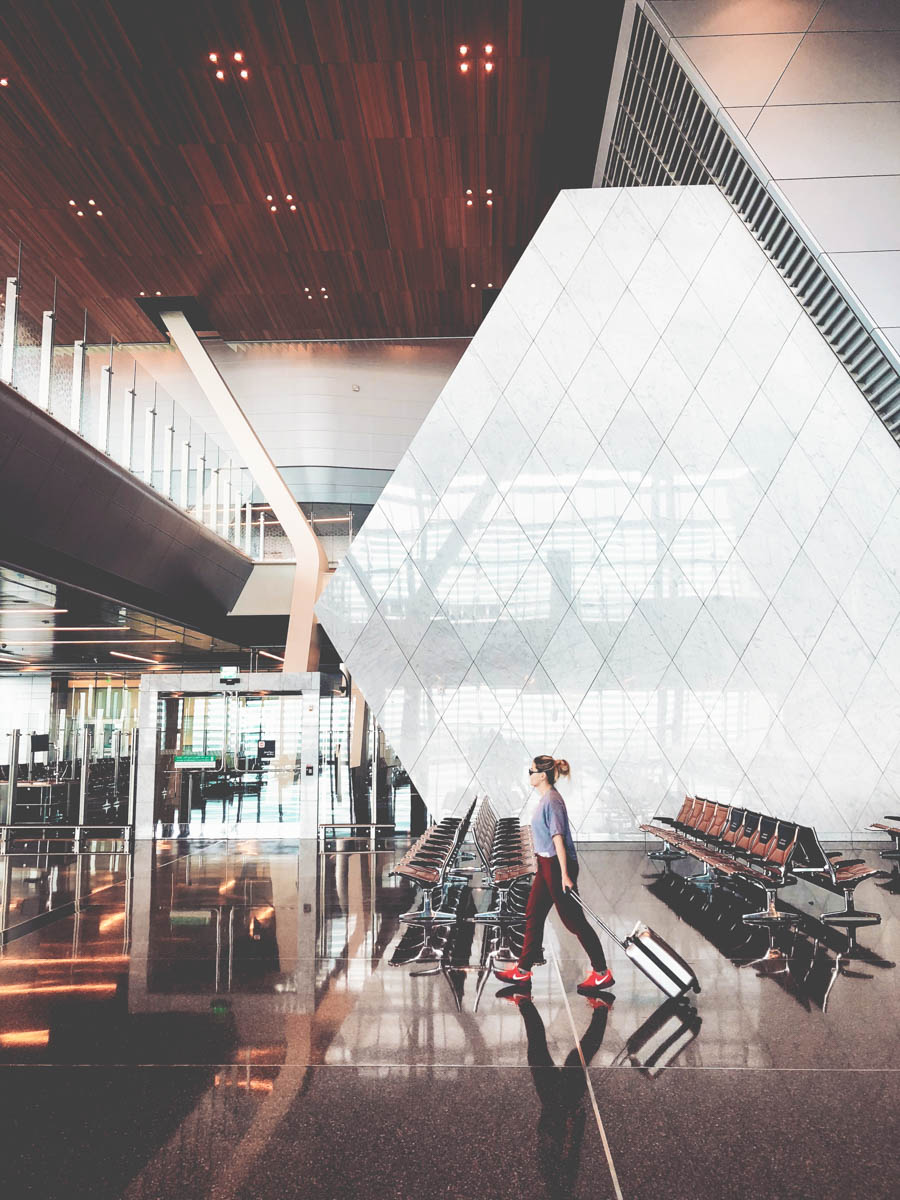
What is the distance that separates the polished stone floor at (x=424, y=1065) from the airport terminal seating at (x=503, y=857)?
14.8 inches

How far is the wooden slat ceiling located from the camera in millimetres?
10367

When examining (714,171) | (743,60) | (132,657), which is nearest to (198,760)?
(714,171)

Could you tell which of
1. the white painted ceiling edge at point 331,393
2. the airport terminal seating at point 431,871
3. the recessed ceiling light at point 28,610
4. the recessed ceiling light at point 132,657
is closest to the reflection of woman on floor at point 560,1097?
the airport terminal seating at point 431,871

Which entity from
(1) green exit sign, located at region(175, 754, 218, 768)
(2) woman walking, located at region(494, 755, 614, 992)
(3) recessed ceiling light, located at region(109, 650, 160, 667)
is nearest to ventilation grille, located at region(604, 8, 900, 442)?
(2) woman walking, located at region(494, 755, 614, 992)

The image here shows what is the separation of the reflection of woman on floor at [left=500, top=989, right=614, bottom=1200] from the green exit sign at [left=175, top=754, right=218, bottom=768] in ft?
32.9

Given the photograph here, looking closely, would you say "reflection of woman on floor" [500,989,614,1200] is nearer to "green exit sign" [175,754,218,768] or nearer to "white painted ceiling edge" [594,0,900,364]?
"green exit sign" [175,754,218,768]

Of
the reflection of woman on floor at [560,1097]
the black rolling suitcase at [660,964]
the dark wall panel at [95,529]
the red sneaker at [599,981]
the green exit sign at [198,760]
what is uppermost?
the dark wall panel at [95,529]

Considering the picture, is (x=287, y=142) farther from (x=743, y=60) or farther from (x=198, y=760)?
(x=198, y=760)

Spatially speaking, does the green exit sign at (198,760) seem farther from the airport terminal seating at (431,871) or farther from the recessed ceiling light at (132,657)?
the recessed ceiling light at (132,657)

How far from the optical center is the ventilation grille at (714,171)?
12195mm

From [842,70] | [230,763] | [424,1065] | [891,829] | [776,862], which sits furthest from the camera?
[230,763]

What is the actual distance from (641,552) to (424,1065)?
32.1 feet

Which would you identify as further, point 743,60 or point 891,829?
point 743,60

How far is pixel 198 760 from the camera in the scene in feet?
47.3
